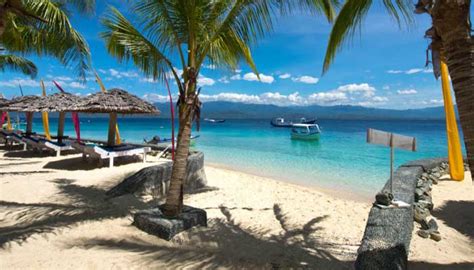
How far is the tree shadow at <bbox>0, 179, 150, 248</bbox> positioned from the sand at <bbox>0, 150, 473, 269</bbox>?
13 millimetres

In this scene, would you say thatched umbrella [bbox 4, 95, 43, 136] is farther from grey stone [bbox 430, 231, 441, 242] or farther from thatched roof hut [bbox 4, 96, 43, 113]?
grey stone [bbox 430, 231, 441, 242]

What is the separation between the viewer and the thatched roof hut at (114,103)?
834 centimetres

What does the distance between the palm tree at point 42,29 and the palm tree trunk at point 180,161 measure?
2.06m

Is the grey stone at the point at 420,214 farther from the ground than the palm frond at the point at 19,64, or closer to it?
closer to it

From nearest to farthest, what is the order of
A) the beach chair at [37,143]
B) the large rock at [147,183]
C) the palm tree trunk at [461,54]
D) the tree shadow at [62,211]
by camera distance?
the palm tree trunk at [461,54] < the tree shadow at [62,211] < the large rock at [147,183] < the beach chair at [37,143]

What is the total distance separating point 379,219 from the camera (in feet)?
11.2

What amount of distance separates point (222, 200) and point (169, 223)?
2191 mm

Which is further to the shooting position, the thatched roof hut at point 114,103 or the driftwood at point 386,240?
the thatched roof hut at point 114,103

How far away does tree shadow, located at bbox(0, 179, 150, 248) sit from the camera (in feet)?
12.4

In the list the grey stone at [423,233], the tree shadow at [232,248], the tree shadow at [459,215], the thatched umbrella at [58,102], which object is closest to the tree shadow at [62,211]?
the tree shadow at [232,248]

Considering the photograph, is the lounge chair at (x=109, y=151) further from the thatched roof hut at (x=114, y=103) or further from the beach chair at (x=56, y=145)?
the beach chair at (x=56, y=145)

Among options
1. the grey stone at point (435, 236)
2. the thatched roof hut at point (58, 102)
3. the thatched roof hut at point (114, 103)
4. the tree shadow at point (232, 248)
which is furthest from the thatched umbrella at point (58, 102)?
the grey stone at point (435, 236)

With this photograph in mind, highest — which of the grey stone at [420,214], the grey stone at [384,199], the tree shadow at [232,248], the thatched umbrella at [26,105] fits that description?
the thatched umbrella at [26,105]

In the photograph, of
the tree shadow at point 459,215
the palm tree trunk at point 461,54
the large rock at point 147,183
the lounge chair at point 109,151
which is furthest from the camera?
the lounge chair at point 109,151
